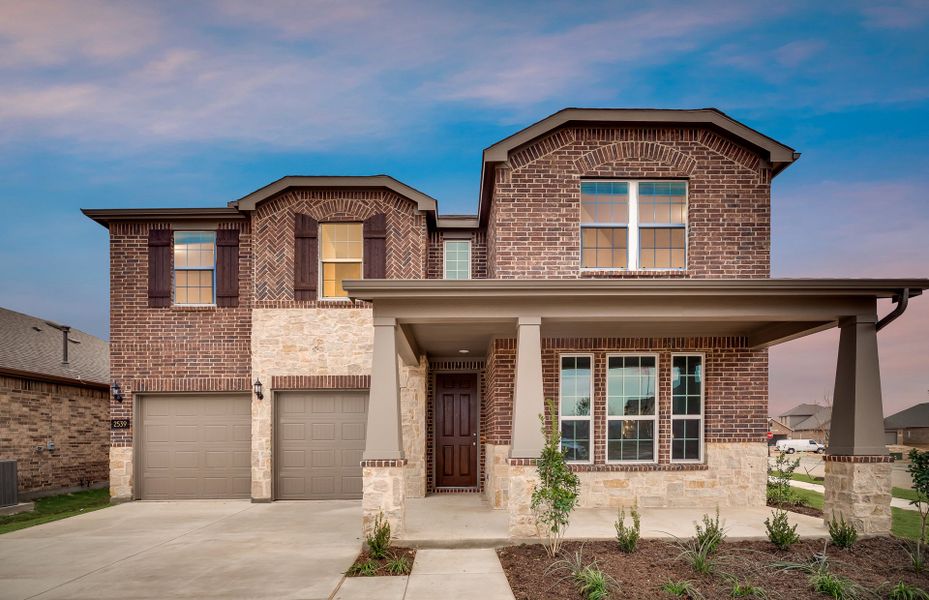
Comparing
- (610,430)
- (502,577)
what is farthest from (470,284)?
(610,430)

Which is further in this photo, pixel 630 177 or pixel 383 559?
pixel 630 177

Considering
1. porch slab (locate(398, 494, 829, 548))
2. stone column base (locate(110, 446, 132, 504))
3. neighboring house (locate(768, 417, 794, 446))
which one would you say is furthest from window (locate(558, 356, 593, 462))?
neighboring house (locate(768, 417, 794, 446))

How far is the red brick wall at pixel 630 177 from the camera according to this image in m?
10.1

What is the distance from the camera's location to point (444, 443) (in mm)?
12398

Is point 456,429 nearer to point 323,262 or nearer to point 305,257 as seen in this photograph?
point 323,262

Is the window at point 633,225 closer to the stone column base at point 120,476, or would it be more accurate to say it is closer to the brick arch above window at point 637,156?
the brick arch above window at point 637,156

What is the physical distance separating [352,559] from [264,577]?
114 cm

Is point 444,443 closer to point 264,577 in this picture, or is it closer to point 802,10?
point 264,577

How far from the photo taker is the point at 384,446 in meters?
7.62

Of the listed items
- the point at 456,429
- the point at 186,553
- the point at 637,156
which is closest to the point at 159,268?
the point at 186,553

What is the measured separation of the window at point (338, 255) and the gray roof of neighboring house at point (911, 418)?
208ft

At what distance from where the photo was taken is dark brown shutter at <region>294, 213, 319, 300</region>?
11766 millimetres

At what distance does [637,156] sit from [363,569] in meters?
8.30

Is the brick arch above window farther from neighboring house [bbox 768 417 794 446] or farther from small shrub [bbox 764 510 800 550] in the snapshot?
neighboring house [bbox 768 417 794 446]
